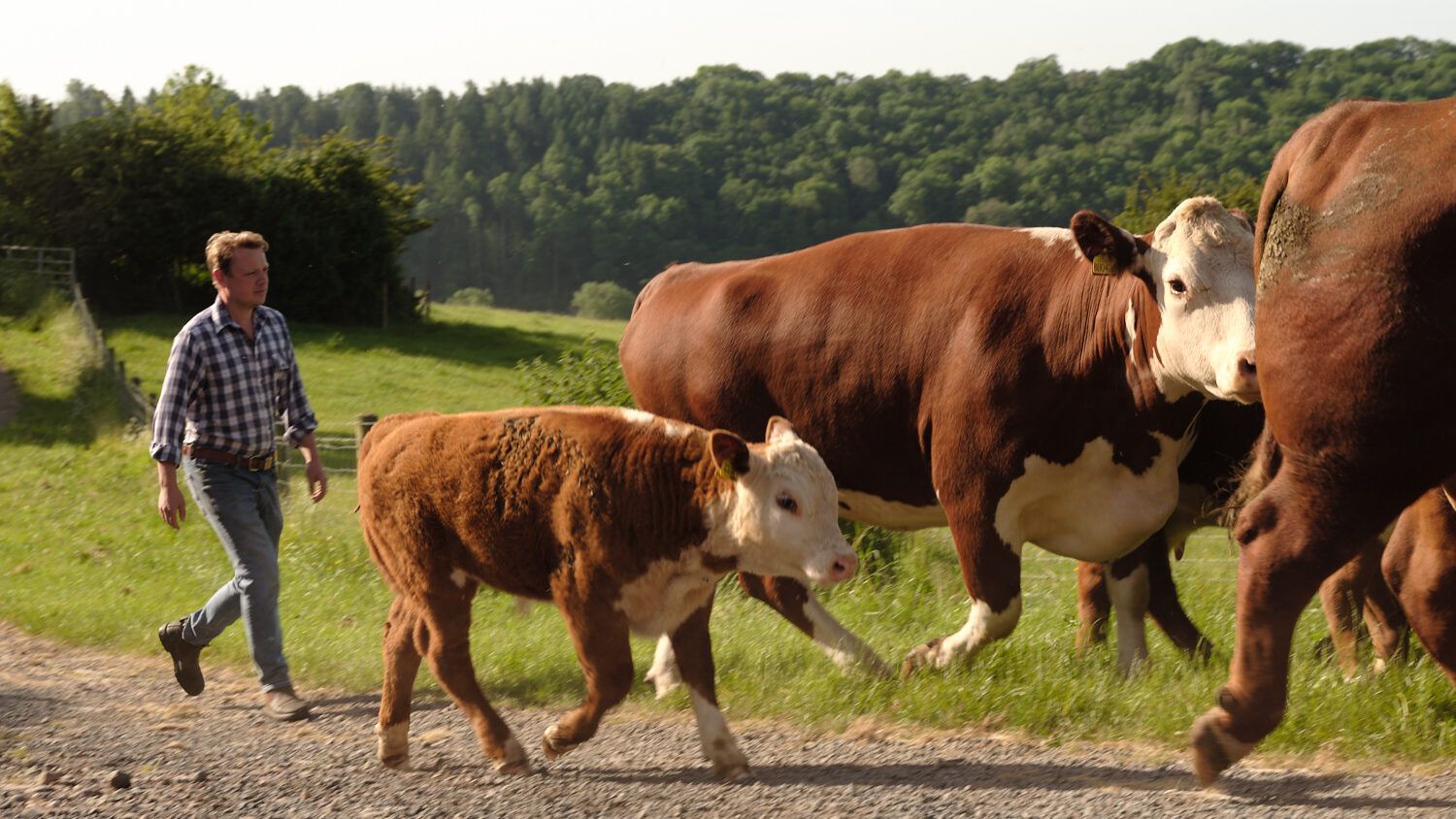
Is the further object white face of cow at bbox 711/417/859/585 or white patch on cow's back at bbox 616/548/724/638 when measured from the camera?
white patch on cow's back at bbox 616/548/724/638

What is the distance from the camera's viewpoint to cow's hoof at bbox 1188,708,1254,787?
4793mm

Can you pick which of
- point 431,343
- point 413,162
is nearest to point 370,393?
point 431,343

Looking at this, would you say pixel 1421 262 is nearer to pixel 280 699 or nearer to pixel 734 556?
pixel 734 556

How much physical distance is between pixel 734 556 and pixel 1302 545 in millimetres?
2020

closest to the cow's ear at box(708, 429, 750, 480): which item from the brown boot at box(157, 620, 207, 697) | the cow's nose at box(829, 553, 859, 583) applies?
the cow's nose at box(829, 553, 859, 583)

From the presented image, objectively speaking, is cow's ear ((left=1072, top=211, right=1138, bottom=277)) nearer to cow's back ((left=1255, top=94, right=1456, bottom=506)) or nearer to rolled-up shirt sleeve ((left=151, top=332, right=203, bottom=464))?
cow's back ((left=1255, top=94, right=1456, bottom=506))

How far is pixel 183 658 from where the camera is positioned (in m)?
7.71

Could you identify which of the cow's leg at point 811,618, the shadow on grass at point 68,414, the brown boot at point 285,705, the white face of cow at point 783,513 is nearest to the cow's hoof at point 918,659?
the cow's leg at point 811,618

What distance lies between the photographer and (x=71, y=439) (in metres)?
22.5

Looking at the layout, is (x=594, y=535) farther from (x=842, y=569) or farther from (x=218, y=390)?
(x=218, y=390)

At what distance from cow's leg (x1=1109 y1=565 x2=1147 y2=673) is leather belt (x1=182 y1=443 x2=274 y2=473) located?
418 cm

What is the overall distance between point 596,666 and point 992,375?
95.3 inches

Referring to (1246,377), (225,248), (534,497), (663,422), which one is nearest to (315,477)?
(225,248)

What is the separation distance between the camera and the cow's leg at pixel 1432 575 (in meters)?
5.55
